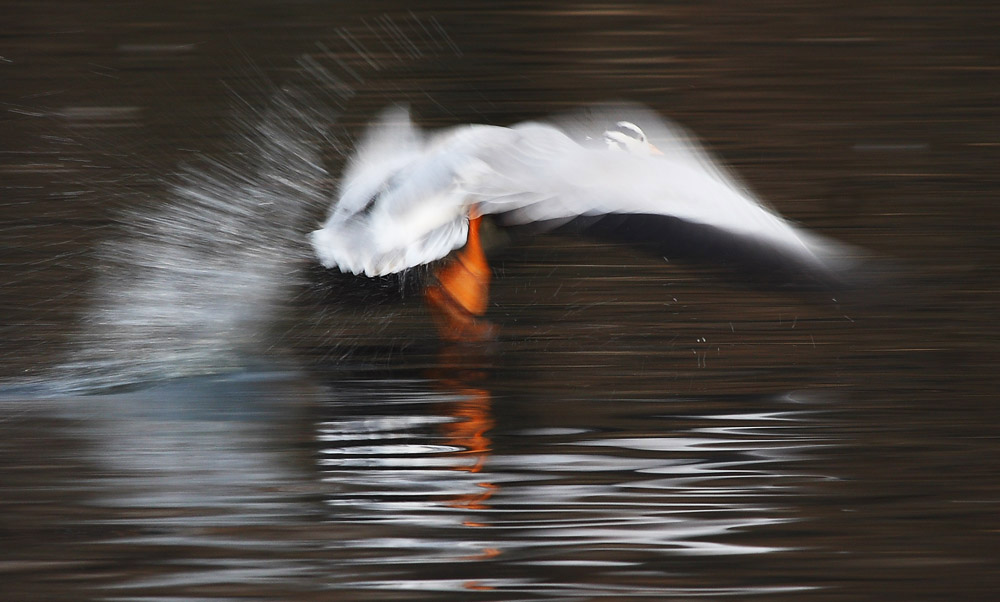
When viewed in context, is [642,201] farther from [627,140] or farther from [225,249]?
[225,249]

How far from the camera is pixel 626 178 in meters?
3.13

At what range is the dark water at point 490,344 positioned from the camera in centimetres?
248

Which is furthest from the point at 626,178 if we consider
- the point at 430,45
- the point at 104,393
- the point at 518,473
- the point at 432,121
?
the point at 430,45

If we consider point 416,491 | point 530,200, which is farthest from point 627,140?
point 416,491

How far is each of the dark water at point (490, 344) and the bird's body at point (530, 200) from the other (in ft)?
1.04

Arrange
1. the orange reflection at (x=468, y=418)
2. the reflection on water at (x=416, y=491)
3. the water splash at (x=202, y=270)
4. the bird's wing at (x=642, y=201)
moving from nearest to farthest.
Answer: the reflection on water at (x=416, y=491)
the orange reflection at (x=468, y=418)
the bird's wing at (x=642, y=201)
the water splash at (x=202, y=270)

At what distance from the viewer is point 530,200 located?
3.21 meters

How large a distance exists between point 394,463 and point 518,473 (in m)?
0.24

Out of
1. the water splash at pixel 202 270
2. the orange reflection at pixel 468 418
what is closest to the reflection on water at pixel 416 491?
the orange reflection at pixel 468 418

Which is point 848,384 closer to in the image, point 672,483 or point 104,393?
point 672,483

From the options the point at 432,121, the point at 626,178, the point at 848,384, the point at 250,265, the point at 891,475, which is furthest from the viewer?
the point at 432,121

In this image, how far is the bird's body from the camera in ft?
10.2

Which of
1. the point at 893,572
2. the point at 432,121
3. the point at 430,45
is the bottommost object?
the point at 893,572

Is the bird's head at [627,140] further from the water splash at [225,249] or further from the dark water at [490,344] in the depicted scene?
the water splash at [225,249]
